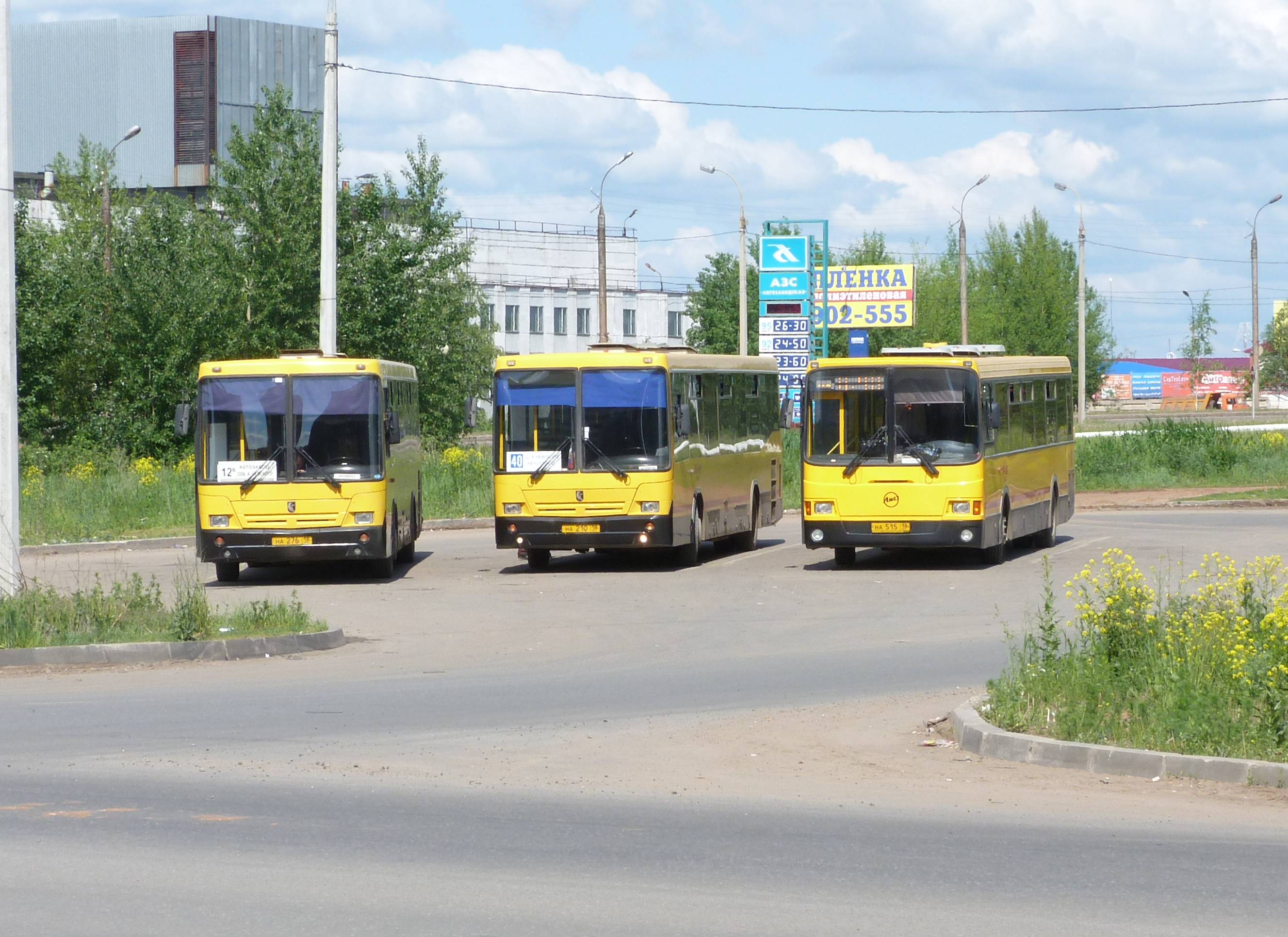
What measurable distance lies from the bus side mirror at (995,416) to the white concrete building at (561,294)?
85.0 metres

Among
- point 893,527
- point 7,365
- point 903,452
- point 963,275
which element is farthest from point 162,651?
point 963,275

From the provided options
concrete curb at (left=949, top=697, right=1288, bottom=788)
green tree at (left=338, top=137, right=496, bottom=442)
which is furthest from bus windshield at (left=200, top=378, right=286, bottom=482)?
green tree at (left=338, top=137, right=496, bottom=442)

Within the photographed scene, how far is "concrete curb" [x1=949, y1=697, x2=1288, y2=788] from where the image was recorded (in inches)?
361

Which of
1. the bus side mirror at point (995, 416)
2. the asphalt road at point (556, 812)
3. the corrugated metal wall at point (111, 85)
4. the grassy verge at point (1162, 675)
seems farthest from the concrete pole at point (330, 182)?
the corrugated metal wall at point (111, 85)

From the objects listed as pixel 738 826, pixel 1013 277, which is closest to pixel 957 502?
pixel 738 826

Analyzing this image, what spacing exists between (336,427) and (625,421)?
367 centimetres

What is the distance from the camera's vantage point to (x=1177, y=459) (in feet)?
143

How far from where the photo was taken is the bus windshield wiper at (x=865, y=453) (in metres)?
23.0

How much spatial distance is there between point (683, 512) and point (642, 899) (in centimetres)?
1686

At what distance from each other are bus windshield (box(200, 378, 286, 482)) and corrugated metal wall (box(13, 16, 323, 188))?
277 ft

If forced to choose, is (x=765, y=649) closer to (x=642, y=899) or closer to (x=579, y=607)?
(x=579, y=607)

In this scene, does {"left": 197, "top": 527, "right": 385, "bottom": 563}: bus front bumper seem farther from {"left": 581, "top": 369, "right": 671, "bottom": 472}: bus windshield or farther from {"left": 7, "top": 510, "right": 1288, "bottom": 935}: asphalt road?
{"left": 7, "top": 510, "right": 1288, "bottom": 935}: asphalt road

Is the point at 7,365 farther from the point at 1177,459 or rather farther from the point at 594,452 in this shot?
the point at 1177,459

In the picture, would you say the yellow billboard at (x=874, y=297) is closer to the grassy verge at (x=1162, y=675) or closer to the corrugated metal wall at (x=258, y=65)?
the corrugated metal wall at (x=258, y=65)
